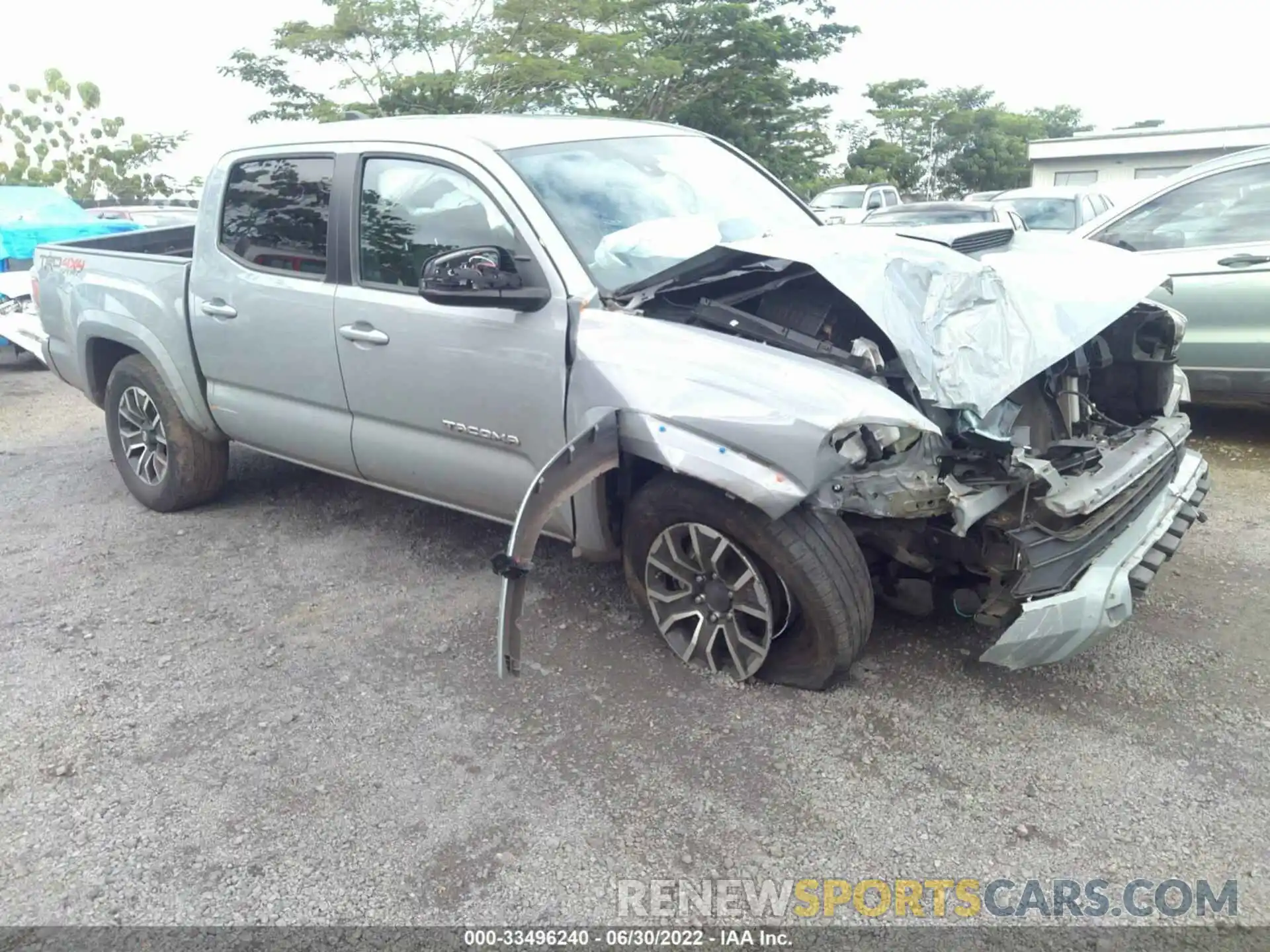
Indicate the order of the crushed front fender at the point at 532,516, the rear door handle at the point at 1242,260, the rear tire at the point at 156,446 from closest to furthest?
1. the crushed front fender at the point at 532,516
2. the rear tire at the point at 156,446
3. the rear door handle at the point at 1242,260

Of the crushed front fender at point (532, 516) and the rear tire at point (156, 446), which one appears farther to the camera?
the rear tire at point (156, 446)

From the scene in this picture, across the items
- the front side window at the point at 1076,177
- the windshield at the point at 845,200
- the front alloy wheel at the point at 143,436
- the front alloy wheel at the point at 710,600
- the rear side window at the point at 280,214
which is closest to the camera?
the front alloy wheel at the point at 710,600

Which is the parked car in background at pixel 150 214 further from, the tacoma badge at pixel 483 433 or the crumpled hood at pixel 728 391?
the crumpled hood at pixel 728 391

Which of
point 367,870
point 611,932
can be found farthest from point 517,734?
point 611,932

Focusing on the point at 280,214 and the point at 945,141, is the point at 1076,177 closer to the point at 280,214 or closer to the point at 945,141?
the point at 945,141

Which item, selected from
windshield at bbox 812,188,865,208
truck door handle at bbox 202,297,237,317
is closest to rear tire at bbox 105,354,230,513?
truck door handle at bbox 202,297,237,317

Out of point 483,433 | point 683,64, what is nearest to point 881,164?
point 683,64

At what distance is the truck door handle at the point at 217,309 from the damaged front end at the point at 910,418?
2135mm

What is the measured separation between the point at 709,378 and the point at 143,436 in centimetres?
377

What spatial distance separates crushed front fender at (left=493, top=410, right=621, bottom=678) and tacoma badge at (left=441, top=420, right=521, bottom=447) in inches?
22.5

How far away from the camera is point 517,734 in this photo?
125 inches

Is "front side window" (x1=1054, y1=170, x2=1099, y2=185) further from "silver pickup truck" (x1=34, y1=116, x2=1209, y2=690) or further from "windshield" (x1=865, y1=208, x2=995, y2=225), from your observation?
"silver pickup truck" (x1=34, y1=116, x2=1209, y2=690)

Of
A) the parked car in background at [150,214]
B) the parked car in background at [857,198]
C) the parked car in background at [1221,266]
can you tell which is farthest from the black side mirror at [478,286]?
the parked car in background at [857,198]

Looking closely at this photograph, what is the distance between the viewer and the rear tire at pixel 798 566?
9.80 ft
